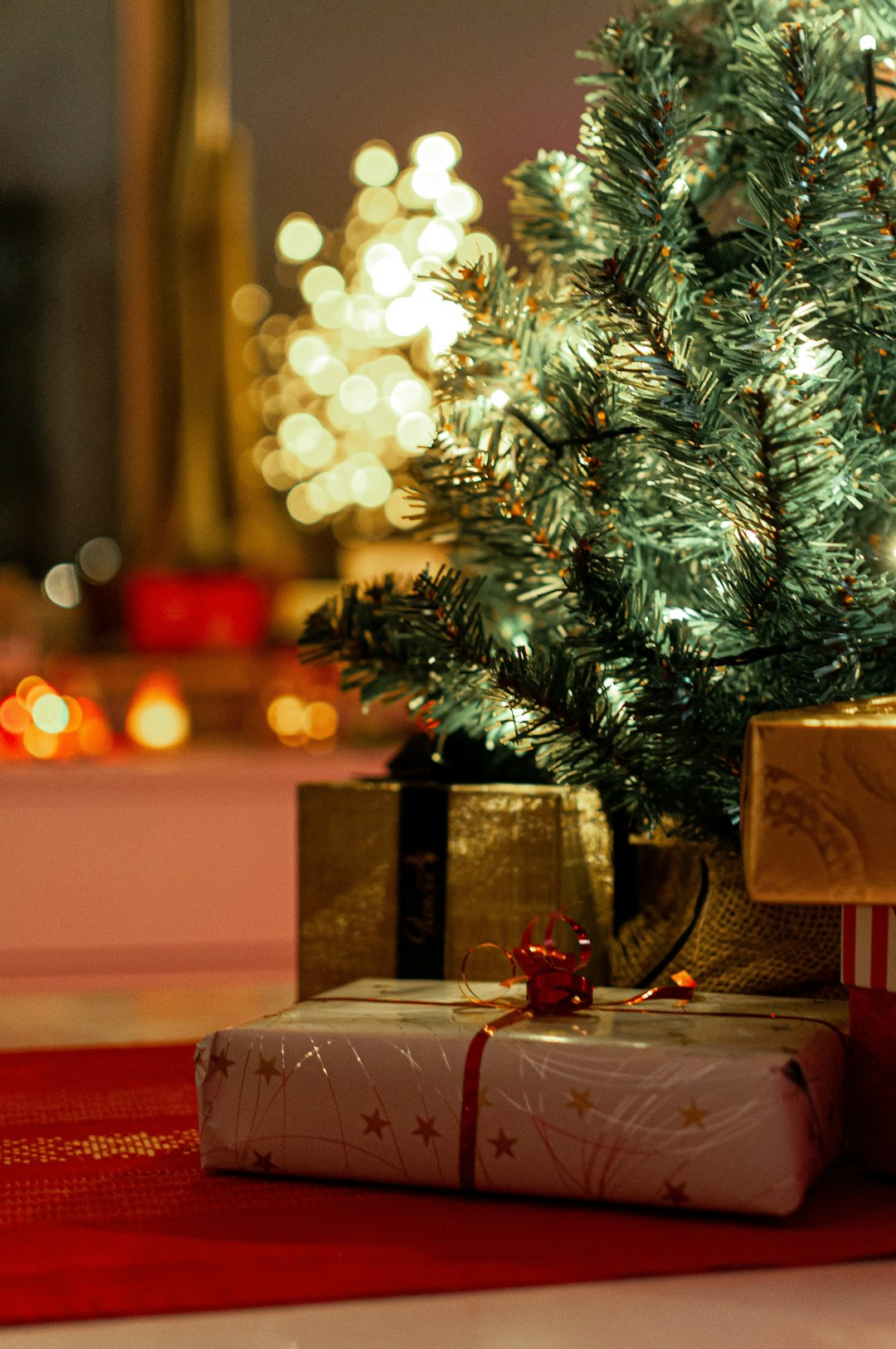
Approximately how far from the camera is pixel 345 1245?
→ 0.55 m

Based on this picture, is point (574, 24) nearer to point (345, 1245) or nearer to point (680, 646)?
point (680, 646)

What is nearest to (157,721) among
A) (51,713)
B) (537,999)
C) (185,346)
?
(51,713)

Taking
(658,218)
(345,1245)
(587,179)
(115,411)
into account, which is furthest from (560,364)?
(115,411)

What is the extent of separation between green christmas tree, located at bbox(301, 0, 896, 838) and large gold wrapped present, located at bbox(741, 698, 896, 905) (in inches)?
5.1

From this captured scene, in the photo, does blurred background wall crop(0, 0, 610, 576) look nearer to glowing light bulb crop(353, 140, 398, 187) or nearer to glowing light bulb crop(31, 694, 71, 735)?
glowing light bulb crop(353, 140, 398, 187)

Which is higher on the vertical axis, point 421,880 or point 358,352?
point 358,352

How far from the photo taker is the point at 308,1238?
559 mm

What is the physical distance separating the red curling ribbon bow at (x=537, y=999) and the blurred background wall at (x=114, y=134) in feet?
6.27

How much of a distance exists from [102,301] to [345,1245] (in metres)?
2.16

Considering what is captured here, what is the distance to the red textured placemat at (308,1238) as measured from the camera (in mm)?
512

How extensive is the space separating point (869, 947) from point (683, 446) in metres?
0.25

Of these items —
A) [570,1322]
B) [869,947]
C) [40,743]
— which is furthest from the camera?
[40,743]

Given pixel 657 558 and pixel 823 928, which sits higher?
pixel 657 558

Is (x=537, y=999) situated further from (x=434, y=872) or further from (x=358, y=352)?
(x=358, y=352)
